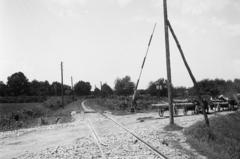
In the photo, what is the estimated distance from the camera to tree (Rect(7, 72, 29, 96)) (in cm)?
10644

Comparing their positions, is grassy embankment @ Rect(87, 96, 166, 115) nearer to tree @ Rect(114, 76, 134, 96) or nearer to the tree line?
the tree line

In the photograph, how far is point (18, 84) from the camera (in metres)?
107

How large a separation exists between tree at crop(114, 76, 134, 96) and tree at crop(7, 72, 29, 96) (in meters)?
38.4

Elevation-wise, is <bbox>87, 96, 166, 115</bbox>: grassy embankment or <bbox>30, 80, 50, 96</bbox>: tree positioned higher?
<bbox>30, 80, 50, 96</bbox>: tree

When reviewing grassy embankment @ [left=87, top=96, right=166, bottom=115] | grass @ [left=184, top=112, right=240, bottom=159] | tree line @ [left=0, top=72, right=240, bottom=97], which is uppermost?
tree line @ [left=0, top=72, right=240, bottom=97]

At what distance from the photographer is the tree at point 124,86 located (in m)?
121

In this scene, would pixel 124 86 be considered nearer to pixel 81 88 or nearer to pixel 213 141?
pixel 81 88

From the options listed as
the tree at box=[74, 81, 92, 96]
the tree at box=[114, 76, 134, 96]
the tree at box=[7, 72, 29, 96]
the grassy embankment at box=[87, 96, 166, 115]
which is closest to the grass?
the grassy embankment at box=[87, 96, 166, 115]

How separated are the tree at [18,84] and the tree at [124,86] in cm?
3835

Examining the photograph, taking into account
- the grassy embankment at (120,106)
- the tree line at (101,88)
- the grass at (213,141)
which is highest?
the tree line at (101,88)

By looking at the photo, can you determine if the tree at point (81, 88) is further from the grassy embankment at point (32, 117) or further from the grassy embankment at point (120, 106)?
the grassy embankment at point (120, 106)

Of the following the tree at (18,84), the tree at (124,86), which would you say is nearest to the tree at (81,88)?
the tree at (124,86)

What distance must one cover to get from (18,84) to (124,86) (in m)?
43.7

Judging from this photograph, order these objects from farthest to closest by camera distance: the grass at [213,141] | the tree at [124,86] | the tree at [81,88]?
the tree at [81,88]
the tree at [124,86]
the grass at [213,141]
